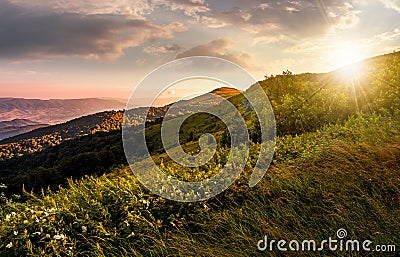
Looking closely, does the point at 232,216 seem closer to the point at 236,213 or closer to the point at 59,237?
the point at 236,213

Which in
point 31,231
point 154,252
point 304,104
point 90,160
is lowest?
point 90,160

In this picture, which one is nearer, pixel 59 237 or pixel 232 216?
pixel 59 237

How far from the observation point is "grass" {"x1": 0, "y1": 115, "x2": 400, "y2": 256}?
5.33 meters

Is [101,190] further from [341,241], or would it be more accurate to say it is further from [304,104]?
[304,104]

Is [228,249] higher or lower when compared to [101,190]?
lower

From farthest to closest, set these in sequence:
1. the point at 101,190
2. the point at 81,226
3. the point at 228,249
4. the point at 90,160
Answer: the point at 90,160
the point at 101,190
the point at 81,226
the point at 228,249

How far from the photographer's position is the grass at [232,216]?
5.33m

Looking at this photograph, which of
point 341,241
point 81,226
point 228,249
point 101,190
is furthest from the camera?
point 101,190

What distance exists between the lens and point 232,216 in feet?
20.4

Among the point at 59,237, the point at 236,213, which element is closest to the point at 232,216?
the point at 236,213

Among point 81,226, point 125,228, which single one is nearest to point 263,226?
point 125,228

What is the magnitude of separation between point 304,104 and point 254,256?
13.5m

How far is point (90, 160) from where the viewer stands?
93.7 metres

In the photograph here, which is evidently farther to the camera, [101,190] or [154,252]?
[101,190]
